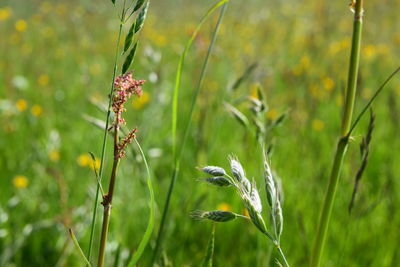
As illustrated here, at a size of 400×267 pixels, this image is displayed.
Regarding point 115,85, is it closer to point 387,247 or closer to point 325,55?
point 387,247

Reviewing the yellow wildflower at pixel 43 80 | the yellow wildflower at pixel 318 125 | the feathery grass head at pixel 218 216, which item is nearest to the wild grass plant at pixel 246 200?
the feathery grass head at pixel 218 216

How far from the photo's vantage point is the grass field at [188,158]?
4.90 feet

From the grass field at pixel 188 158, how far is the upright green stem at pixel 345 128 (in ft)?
0.19

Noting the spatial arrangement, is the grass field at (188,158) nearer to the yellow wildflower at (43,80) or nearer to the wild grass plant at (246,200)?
the yellow wildflower at (43,80)

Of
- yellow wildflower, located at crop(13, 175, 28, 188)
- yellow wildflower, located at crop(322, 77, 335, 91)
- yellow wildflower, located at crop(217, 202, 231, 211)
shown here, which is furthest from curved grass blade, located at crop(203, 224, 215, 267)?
yellow wildflower, located at crop(322, 77, 335, 91)

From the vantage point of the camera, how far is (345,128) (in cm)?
68

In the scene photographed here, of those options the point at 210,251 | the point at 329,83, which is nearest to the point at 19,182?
the point at 210,251

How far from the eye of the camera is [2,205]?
181 cm

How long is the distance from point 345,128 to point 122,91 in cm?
32

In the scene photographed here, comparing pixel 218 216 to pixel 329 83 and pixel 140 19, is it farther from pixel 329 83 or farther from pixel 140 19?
pixel 329 83

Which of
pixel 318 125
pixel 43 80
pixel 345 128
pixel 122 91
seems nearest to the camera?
pixel 122 91

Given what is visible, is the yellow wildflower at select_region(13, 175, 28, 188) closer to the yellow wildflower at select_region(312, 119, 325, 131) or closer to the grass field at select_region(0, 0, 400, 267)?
the grass field at select_region(0, 0, 400, 267)

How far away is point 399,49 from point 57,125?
148 inches

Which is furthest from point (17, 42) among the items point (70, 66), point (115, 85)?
point (115, 85)
